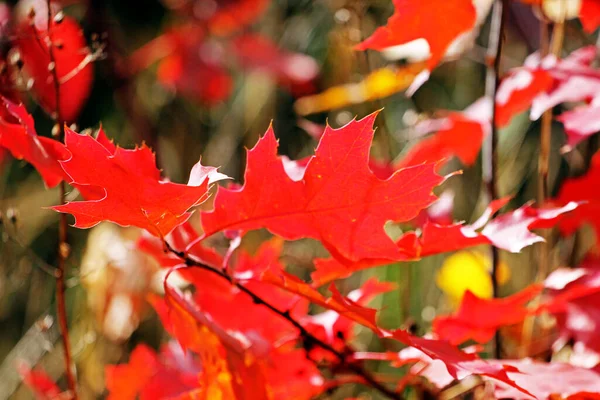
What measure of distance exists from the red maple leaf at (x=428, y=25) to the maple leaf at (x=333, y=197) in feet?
0.49

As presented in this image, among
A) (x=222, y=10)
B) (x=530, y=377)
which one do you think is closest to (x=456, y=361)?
(x=530, y=377)

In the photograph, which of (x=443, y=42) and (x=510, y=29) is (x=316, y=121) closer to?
(x=510, y=29)

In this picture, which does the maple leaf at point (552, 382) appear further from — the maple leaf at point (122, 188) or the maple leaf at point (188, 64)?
the maple leaf at point (188, 64)

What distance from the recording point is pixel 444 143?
2.37 ft

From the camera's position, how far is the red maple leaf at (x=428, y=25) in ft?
1.71

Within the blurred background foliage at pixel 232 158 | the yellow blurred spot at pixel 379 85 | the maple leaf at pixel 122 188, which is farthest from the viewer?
the blurred background foliage at pixel 232 158

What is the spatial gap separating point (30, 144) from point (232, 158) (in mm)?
1082

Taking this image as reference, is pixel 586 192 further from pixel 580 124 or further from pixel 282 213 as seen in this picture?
pixel 282 213

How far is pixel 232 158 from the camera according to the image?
1524 mm

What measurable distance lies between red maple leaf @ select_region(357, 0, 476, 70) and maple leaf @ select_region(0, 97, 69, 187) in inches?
9.2

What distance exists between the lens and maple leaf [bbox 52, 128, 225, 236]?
0.37 m

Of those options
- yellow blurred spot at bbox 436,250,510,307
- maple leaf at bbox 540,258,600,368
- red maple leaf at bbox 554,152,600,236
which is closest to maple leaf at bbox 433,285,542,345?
maple leaf at bbox 540,258,600,368

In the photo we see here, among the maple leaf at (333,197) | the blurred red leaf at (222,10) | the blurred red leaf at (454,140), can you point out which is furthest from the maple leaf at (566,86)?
the blurred red leaf at (222,10)

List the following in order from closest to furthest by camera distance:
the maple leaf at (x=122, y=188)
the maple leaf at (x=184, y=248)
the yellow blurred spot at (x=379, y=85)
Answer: the maple leaf at (x=122, y=188) → the maple leaf at (x=184, y=248) → the yellow blurred spot at (x=379, y=85)
